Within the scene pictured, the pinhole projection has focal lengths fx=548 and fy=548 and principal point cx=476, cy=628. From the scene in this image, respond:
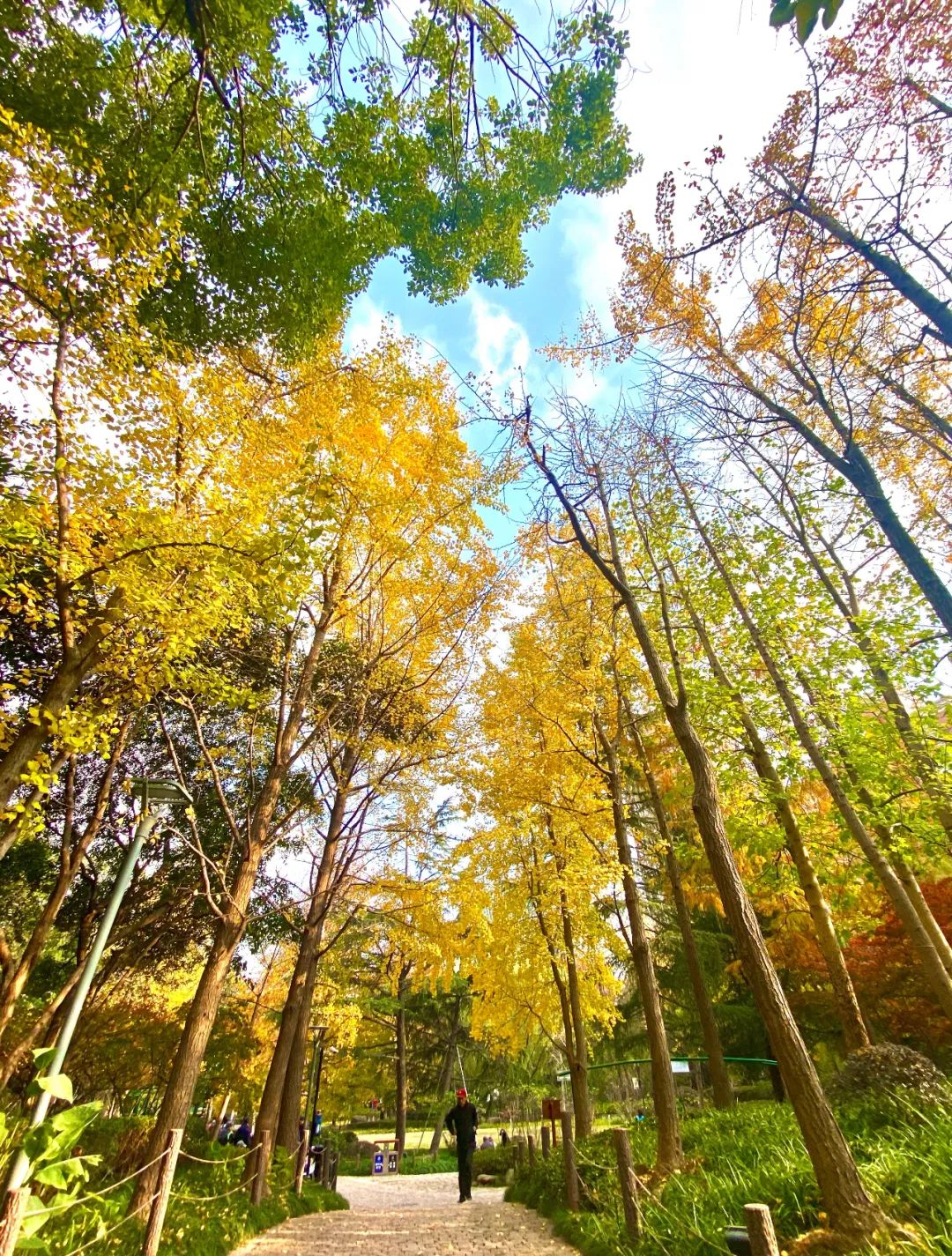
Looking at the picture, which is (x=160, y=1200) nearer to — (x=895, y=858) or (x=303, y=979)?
(x=303, y=979)

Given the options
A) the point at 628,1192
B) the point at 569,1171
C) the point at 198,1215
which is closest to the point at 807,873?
the point at 628,1192

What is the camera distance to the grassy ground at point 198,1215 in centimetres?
389

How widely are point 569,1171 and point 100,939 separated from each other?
5.63m

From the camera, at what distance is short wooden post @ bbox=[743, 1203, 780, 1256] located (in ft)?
8.14

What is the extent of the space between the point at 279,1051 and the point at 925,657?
32.3ft

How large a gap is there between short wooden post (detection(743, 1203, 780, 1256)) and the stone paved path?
11.5ft

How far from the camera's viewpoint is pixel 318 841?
10797mm

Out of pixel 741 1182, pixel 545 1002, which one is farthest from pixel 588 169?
pixel 545 1002

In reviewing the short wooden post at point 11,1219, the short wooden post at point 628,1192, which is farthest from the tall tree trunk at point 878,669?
the short wooden post at point 11,1219

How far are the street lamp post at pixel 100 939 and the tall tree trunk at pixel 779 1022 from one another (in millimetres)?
3956

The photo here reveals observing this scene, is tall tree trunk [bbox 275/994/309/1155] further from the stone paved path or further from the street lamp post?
the street lamp post

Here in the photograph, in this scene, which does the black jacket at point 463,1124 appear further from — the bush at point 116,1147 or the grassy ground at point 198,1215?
the bush at point 116,1147

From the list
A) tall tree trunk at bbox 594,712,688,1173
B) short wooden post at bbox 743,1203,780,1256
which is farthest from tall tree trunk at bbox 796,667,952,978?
short wooden post at bbox 743,1203,780,1256

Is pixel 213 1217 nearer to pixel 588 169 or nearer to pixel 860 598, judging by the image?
pixel 588 169
